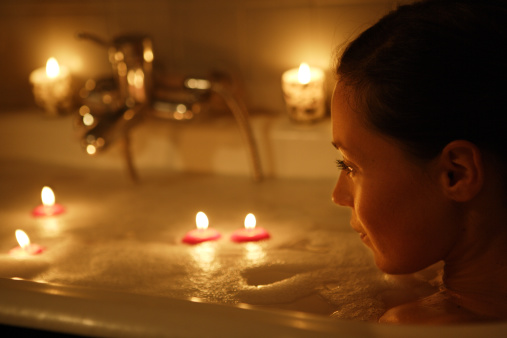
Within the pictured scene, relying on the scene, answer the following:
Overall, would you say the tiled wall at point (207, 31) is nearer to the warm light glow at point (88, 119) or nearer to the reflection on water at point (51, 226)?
the warm light glow at point (88, 119)

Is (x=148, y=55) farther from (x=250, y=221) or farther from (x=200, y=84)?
(x=250, y=221)

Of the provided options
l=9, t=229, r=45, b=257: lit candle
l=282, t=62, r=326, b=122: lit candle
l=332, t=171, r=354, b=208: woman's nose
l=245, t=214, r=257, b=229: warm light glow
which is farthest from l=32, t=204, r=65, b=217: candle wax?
l=332, t=171, r=354, b=208: woman's nose

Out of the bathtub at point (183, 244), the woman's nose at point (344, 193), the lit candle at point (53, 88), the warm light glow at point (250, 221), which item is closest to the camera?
the bathtub at point (183, 244)

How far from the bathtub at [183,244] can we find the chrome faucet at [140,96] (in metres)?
0.11

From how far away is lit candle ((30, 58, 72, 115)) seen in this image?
4.79ft

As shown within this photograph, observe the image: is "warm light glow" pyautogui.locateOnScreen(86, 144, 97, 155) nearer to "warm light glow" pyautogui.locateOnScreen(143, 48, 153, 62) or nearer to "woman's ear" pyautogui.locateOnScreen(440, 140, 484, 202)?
"warm light glow" pyautogui.locateOnScreen(143, 48, 153, 62)

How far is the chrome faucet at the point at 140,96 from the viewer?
48.0 inches

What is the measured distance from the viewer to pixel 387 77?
2.24 feet

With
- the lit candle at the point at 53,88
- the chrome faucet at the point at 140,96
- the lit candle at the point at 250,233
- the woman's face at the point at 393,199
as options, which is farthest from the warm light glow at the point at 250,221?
the lit candle at the point at 53,88

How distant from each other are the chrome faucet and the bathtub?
0.35ft

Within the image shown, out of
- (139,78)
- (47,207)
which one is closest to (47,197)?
(47,207)

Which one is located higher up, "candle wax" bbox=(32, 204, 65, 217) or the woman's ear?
"candle wax" bbox=(32, 204, 65, 217)

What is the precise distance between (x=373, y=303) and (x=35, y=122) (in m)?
0.98

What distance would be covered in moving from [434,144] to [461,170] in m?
0.04
